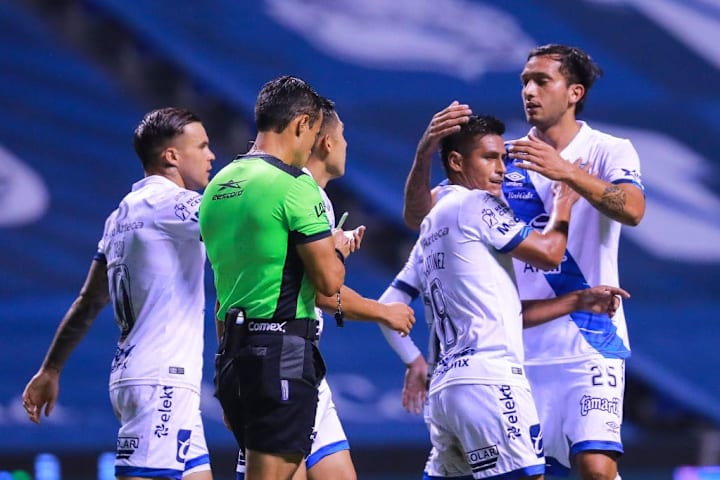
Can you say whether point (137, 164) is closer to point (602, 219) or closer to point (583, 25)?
point (583, 25)

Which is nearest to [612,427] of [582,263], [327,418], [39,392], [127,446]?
[582,263]

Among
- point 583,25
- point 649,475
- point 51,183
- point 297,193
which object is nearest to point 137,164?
point 51,183

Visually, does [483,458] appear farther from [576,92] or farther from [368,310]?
[576,92]

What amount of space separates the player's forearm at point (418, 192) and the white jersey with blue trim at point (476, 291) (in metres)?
0.47

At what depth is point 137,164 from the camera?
11.1m

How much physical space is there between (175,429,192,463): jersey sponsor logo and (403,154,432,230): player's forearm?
4.99 ft

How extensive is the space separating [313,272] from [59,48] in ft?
23.6

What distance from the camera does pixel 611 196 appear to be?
5.59 m

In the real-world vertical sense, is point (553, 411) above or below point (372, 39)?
below

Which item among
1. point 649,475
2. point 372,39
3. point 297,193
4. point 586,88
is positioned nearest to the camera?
point 297,193

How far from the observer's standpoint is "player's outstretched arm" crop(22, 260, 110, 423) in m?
6.07

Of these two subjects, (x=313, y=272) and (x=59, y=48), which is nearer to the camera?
(x=313, y=272)

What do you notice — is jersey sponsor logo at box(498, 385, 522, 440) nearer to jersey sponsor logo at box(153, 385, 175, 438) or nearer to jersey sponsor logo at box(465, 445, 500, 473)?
jersey sponsor logo at box(465, 445, 500, 473)

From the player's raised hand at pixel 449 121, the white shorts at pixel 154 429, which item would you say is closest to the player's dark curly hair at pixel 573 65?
the player's raised hand at pixel 449 121
